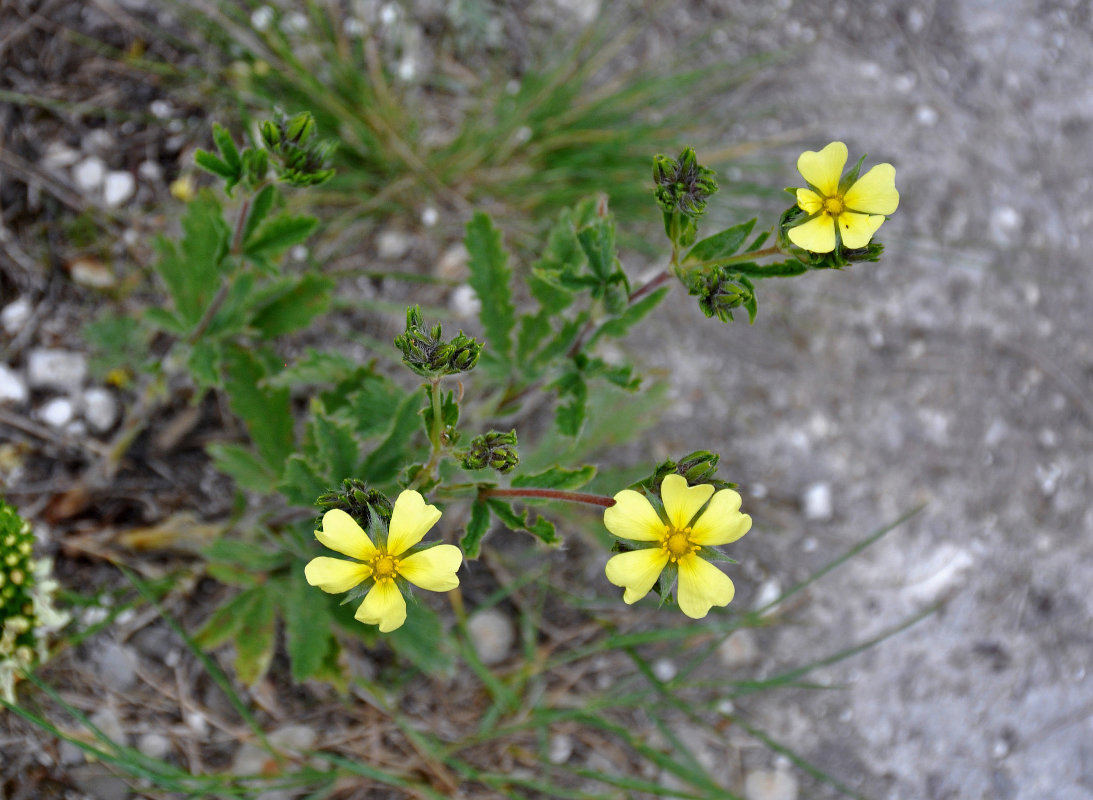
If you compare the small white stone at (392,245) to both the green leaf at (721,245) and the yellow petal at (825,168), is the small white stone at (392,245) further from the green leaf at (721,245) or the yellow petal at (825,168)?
the yellow petal at (825,168)

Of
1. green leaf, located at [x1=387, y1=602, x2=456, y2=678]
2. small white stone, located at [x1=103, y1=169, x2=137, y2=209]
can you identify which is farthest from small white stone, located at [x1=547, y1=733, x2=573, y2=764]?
small white stone, located at [x1=103, y1=169, x2=137, y2=209]

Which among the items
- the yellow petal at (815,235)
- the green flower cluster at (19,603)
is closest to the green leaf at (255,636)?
the green flower cluster at (19,603)

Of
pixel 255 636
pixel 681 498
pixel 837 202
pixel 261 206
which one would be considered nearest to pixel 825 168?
pixel 837 202

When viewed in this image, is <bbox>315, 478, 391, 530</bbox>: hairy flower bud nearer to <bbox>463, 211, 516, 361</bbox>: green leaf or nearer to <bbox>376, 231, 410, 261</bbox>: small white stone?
<bbox>463, 211, 516, 361</bbox>: green leaf

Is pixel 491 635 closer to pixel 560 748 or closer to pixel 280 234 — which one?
pixel 560 748

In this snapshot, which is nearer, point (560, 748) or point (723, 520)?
point (723, 520)
